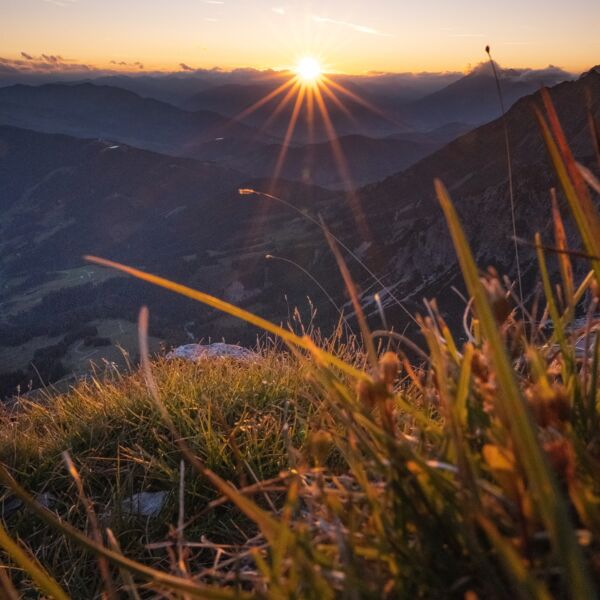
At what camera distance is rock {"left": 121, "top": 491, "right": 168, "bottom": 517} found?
311cm

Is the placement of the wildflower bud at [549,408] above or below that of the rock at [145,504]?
above

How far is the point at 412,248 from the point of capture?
130875mm

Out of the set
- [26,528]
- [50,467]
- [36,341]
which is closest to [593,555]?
[26,528]

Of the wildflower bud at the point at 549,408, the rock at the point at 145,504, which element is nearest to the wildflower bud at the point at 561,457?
the wildflower bud at the point at 549,408

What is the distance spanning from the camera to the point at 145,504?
127 inches

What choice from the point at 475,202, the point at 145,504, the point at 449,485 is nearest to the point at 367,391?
the point at 449,485

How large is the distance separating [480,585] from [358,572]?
0.22m

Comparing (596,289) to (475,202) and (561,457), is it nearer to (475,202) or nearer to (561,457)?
(561,457)

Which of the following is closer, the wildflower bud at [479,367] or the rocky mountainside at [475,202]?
the wildflower bud at [479,367]

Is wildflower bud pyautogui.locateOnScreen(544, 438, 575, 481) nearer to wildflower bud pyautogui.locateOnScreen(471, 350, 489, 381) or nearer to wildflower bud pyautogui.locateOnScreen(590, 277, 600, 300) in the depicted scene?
wildflower bud pyautogui.locateOnScreen(471, 350, 489, 381)

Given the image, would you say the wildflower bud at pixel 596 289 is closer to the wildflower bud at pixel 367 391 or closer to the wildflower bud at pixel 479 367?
the wildflower bud at pixel 479 367

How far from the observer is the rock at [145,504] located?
3.11 meters

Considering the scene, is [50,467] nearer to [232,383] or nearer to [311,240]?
[232,383]

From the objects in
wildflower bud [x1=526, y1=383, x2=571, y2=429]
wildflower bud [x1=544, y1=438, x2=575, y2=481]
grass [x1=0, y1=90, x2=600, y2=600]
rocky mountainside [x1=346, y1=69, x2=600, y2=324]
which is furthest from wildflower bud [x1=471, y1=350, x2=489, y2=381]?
rocky mountainside [x1=346, y1=69, x2=600, y2=324]
